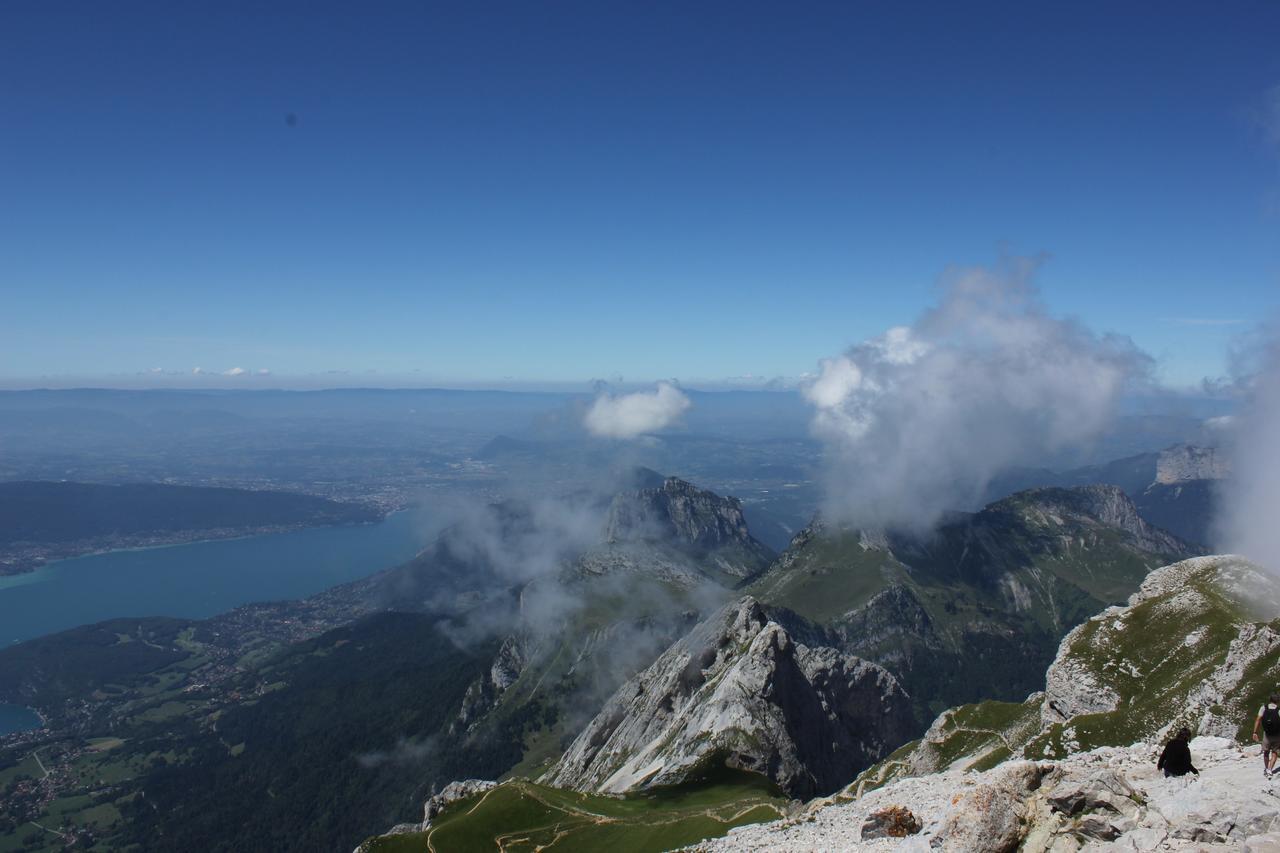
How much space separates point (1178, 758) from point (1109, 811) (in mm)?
4807

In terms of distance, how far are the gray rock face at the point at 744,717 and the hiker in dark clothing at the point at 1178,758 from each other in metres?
64.7

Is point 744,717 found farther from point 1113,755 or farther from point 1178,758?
point 1178,758

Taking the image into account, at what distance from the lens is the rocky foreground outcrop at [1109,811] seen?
72.1 feet

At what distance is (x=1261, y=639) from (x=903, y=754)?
41.3 metres

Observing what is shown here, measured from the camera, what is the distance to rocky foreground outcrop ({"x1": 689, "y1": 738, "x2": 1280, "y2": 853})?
21969mm

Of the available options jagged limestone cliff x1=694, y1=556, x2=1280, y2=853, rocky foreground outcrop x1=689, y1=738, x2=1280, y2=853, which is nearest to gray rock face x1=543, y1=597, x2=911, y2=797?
jagged limestone cliff x1=694, y1=556, x2=1280, y2=853

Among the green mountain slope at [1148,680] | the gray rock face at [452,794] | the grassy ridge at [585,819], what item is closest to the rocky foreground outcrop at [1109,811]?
the grassy ridge at [585,819]

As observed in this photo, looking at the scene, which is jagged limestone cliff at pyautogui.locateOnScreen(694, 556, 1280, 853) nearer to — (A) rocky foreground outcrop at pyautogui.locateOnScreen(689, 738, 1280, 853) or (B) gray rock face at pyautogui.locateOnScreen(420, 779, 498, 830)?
(A) rocky foreground outcrop at pyautogui.locateOnScreen(689, 738, 1280, 853)

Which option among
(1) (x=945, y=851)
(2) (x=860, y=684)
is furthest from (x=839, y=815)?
(2) (x=860, y=684)

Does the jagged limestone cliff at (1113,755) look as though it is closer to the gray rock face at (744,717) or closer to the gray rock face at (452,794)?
the gray rock face at (744,717)

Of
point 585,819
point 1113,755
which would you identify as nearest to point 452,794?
point 585,819

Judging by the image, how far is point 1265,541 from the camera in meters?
163

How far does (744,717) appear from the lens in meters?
96.6

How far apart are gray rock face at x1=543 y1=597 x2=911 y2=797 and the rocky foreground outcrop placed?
200ft
